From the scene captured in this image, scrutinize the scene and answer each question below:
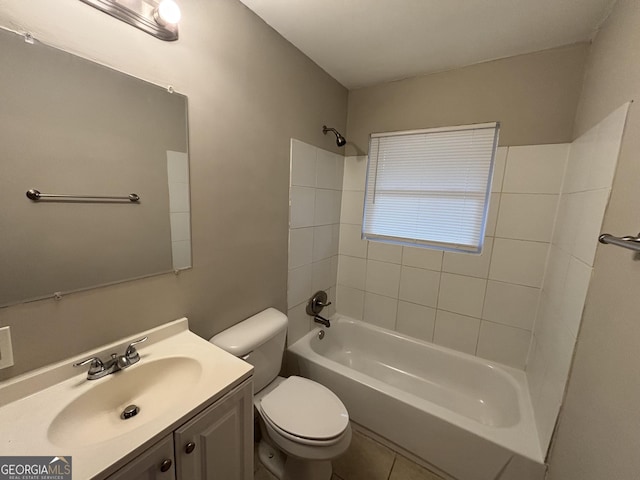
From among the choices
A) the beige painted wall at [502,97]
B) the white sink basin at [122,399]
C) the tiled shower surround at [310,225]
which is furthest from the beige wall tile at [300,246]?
the beige painted wall at [502,97]

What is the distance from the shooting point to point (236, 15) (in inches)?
47.3

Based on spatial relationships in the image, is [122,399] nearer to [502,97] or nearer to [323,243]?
[323,243]

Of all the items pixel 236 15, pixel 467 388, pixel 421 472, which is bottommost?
pixel 421 472

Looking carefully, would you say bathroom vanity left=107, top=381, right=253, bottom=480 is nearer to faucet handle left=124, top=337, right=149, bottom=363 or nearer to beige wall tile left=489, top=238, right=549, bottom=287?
faucet handle left=124, top=337, right=149, bottom=363

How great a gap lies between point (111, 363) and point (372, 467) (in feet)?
4.73

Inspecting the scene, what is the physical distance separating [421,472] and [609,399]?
109 cm

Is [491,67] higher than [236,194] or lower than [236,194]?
higher

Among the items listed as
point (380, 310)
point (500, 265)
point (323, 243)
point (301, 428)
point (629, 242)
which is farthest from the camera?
point (380, 310)

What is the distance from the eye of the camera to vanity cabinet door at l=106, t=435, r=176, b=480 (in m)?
0.62

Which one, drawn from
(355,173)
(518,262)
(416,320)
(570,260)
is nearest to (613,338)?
(570,260)

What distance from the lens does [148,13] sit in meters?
0.90

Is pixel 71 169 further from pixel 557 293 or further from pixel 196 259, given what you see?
pixel 557 293

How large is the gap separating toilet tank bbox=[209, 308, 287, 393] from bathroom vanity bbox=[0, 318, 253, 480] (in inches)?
7.8

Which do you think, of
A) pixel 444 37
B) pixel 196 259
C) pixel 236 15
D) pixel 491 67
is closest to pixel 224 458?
pixel 196 259
